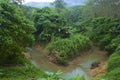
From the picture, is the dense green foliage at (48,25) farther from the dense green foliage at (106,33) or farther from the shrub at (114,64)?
the shrub at (114,64)

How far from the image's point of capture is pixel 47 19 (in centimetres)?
2342

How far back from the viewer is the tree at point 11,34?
370 inches

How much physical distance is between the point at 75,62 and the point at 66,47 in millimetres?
1389

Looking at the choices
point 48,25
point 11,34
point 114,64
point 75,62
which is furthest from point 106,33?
point 11,34

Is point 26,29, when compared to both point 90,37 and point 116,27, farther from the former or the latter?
point 90,37

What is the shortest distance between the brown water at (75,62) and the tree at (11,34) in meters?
5.12

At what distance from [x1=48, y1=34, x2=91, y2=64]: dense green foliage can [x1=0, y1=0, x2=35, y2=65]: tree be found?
6999 mm

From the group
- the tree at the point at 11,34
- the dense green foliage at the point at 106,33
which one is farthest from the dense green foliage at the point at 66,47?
the tree at the point at 11,34

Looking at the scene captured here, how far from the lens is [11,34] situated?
32.6 ft

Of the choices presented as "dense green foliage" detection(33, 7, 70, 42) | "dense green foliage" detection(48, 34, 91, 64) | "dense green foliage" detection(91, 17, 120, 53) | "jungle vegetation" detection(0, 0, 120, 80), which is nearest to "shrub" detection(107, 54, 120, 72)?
"jungle vegetation" detection(0, 0, 120, 80)

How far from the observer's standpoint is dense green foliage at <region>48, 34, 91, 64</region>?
18031mm

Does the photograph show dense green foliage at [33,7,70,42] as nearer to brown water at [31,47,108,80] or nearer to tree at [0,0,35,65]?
brown water at [31,47,108,80]

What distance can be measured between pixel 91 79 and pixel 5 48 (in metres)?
6.73

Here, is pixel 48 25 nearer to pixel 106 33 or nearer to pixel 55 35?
pixel 55 35
